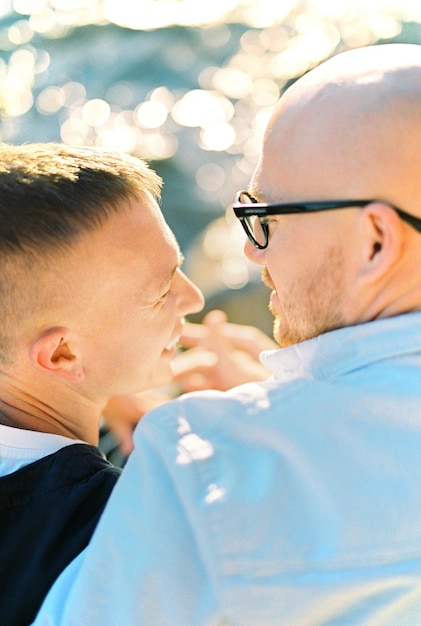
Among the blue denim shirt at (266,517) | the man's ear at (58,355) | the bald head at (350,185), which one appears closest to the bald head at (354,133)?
the bald head at (350,185)

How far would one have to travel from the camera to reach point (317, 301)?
1.88m

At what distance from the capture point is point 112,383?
2381 millimetres

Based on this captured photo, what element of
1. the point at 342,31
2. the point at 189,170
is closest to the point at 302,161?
the point at 189,170

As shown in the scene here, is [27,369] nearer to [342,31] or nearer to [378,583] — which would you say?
[378,583]

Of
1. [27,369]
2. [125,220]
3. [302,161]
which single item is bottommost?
[27,369]

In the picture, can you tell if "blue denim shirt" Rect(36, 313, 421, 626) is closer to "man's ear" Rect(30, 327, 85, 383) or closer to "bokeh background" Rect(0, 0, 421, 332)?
"man's ear" Rect(30, 327, 85, 383)

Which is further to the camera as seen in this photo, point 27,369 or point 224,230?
point 224,230

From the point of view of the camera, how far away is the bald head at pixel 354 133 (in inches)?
68.9

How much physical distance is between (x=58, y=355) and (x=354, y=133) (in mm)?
977

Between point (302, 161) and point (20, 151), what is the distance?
82cm

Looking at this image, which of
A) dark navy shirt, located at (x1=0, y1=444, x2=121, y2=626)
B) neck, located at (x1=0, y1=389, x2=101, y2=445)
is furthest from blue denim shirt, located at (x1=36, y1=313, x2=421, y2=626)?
neck, located at (x1=0, y1=389, x2=101, y2=445)

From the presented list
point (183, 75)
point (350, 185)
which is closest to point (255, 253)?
point (350, 185)

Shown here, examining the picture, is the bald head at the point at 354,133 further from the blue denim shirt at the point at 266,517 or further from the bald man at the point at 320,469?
the blue denim shirt at the point at 266,517

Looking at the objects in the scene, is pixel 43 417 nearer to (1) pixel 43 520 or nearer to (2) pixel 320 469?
(1) pixel 43 520
